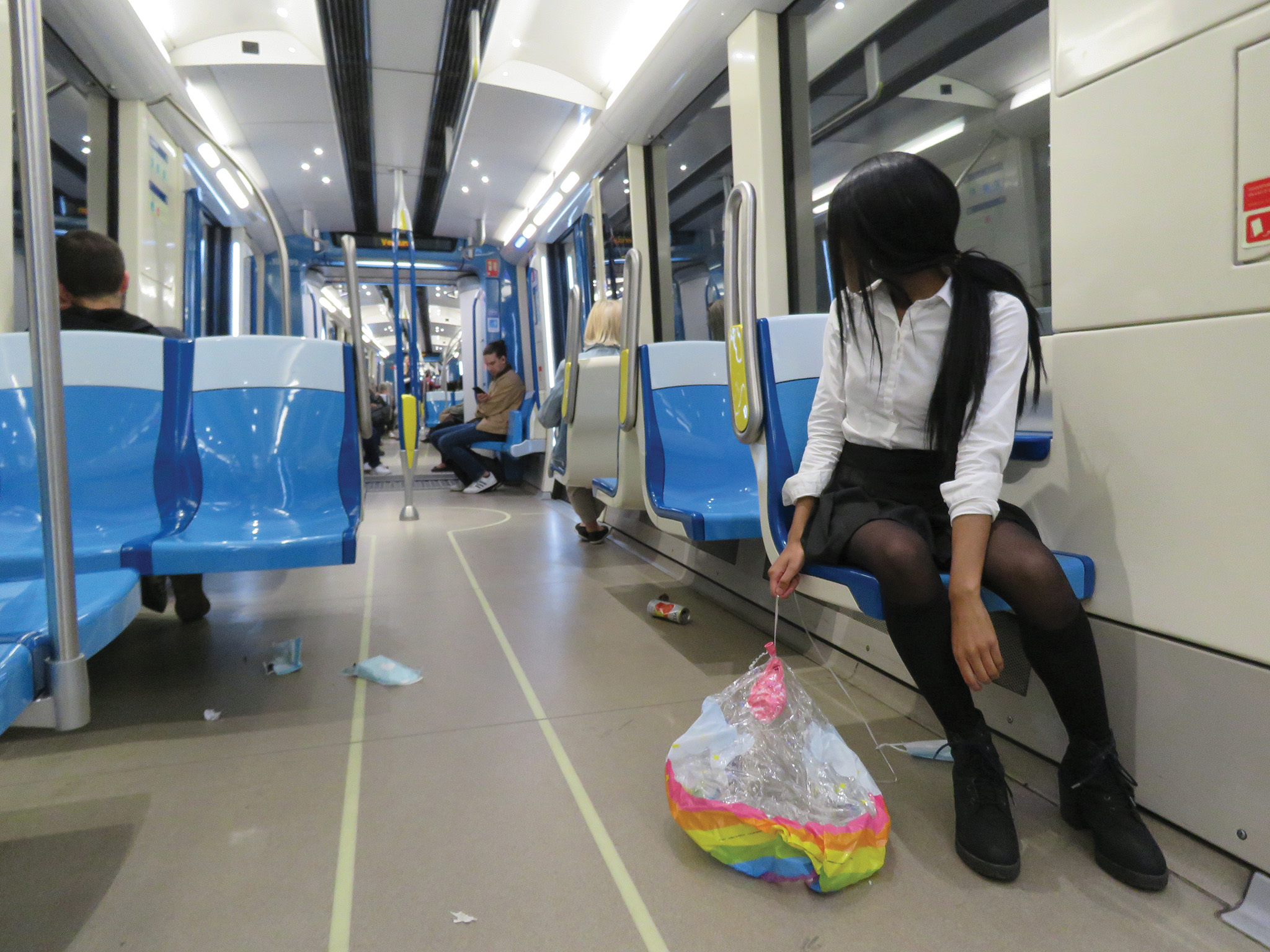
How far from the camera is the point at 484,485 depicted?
7418 mm

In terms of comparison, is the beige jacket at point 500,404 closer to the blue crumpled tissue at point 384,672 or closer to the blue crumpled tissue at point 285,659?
the blue crumpled tissue at point 285,659

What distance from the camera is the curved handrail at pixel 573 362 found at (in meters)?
3.65

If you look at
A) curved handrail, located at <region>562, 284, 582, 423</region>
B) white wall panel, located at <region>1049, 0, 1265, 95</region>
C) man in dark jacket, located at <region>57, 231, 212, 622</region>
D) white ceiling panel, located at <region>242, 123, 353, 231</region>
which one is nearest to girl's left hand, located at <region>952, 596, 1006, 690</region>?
white wall panel, located at <region>1049, 0, 1265, 95</region>

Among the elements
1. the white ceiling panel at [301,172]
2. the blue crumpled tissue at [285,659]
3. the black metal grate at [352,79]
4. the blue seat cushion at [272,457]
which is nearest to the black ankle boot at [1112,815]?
the blue seat cushion at [272,457]

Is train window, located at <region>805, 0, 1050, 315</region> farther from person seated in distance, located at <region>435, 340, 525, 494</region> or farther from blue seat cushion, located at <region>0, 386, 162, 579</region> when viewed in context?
person seated in distance, located at <region>435, 340, 525, 494</region>

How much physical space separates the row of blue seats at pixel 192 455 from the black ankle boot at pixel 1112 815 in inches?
67.0

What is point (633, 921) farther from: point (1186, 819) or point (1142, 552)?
point (1142, 552)

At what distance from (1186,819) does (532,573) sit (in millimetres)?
2724

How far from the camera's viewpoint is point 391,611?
117 inches

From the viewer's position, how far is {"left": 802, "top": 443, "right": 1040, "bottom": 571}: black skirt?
4.86 feet

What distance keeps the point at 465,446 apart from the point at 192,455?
495cm

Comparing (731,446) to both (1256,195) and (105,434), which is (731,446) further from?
(105,434)

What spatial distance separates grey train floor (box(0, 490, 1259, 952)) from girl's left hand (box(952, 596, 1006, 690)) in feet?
1.10

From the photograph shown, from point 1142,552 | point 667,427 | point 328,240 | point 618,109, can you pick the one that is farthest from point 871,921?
point 328,240
